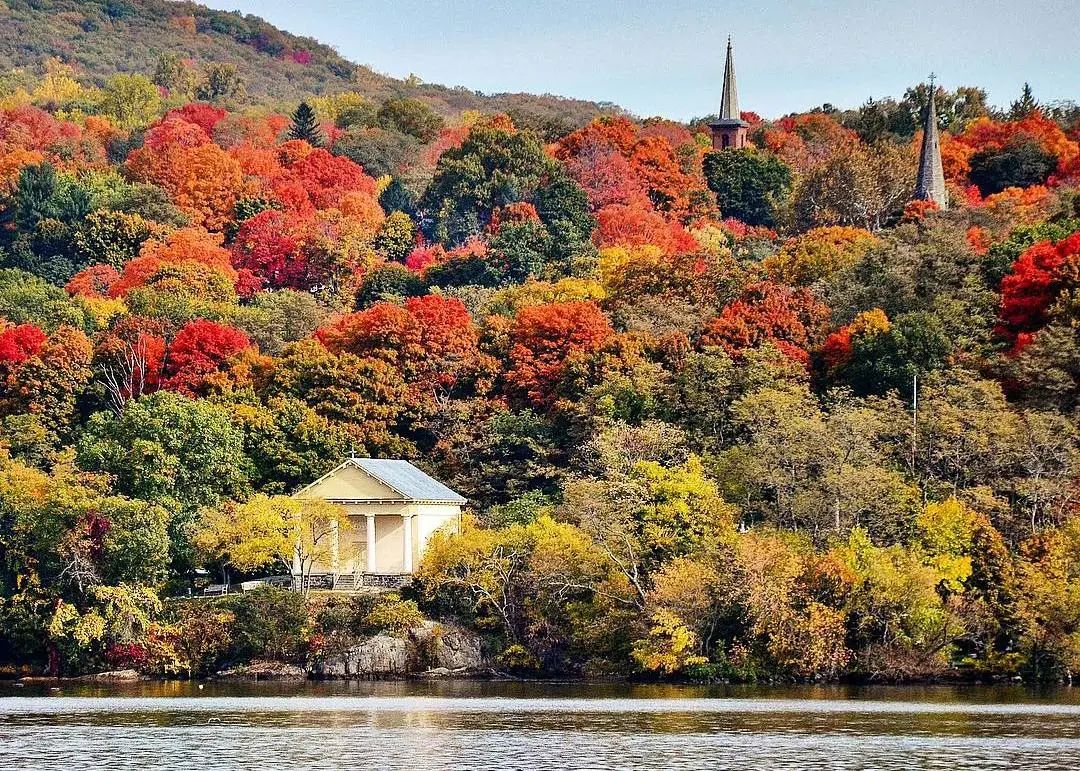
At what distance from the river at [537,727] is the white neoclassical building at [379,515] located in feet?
44.8

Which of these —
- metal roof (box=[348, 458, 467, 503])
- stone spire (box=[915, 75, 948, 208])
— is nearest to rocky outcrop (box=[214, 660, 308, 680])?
metal roof (box=[348, 458, 467, 503])

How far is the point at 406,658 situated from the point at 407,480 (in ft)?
39.0

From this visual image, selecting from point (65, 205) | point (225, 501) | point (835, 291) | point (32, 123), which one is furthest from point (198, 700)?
point (32, 123)

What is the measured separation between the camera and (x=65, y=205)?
499 ft

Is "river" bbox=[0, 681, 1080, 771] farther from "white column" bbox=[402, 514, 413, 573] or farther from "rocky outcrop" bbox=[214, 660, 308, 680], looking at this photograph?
"white column" bbox=[402, 514, 413, 573]

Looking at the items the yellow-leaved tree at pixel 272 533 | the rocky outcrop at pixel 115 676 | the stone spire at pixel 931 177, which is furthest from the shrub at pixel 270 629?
the stone spire at pixel 931 177

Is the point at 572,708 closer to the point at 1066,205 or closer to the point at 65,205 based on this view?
the point at 1066,205

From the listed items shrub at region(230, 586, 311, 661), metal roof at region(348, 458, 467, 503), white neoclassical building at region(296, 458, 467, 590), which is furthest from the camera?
metal roof at region(348, 458, 467, 503)

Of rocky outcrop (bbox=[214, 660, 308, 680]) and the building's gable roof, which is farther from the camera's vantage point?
the building's gable roof

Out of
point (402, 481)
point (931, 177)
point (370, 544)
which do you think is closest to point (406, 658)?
point (370, 544)

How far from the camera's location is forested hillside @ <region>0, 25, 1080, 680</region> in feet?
232

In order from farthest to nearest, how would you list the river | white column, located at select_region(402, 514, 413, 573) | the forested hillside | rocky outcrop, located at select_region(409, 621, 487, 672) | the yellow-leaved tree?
white column, located at select_region(402, 514, 413, 573), the yellow-leaved tree, rocky outcrop, located at select_region(409, 621, 487, 672), the forested hillside, the river

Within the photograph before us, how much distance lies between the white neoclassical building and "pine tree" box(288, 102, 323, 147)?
10236 centimetres

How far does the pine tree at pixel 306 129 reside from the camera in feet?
601
